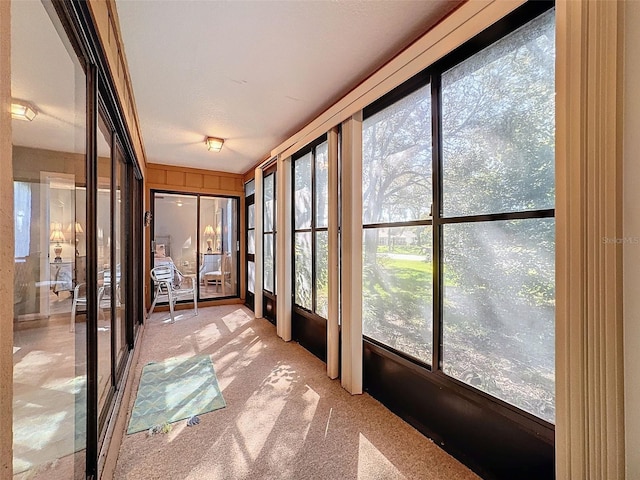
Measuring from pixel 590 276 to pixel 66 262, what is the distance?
2087mm

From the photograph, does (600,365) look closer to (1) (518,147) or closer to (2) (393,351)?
(1) (518,147)

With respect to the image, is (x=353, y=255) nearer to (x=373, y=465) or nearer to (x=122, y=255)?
(x=373, y=465)

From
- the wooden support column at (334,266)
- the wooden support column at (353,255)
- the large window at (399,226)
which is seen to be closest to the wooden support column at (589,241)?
the large window at (399,226)

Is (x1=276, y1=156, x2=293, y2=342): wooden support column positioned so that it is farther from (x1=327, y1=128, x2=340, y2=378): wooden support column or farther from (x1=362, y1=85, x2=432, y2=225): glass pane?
(x1=362, y1=85, x2=432, y2=225): glass pane

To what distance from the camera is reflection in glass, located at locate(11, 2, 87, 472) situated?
2.72 feet

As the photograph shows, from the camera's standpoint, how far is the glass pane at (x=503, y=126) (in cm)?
126

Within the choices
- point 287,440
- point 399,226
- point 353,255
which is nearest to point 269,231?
point 353,255

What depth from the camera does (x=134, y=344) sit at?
3.01 meters

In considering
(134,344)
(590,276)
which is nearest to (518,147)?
(590,276)

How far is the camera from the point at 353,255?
2.23 meters

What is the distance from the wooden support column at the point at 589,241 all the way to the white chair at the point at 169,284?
4.37m

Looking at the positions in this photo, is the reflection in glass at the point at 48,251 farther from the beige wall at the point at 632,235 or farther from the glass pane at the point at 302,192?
the glass pane at the point at 302,192

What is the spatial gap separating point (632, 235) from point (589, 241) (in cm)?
10

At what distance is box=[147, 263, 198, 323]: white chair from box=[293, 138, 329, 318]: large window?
6.70 ft
